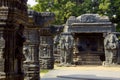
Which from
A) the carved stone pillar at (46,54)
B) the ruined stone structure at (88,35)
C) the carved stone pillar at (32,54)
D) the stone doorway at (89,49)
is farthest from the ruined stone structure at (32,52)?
the stone doorway at (89,49)

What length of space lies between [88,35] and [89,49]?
1374mm

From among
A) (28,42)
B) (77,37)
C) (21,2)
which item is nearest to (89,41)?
(77,37)

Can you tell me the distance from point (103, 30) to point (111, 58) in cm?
272

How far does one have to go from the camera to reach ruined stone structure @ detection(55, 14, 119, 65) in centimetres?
2881

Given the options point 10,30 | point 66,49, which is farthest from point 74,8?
point 10,30

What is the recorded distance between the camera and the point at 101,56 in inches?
1196

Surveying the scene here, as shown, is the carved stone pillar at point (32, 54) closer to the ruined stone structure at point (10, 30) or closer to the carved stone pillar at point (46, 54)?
the ruined stone structure at point (10, 30)

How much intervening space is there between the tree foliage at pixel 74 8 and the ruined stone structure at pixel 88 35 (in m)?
5.92

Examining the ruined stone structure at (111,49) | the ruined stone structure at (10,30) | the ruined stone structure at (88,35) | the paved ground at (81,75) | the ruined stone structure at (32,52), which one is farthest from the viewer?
the ruined stone structure at (88,35)

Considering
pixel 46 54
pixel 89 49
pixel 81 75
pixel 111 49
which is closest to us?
pixel 81 75

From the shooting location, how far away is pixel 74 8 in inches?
1490

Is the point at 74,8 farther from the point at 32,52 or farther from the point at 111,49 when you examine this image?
the point at 32,52

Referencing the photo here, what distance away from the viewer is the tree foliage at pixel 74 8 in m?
37.2

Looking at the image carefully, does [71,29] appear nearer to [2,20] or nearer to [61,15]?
[61,15]
